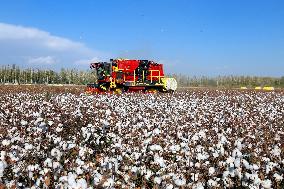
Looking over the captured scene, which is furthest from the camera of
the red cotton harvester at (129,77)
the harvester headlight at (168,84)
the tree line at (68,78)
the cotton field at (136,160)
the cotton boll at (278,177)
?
the tree line at (68,78)

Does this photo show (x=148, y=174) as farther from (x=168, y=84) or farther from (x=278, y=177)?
(x=168, y=84)

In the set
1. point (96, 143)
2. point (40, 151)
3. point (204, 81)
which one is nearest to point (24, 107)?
point (96, 143)

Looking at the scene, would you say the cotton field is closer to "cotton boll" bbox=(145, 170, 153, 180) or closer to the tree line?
"cotton boll" bbox=(145, 170, 153, 180)

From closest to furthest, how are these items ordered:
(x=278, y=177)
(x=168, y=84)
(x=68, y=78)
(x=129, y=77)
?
(x=278, y=177) < (x=129, y=77) < (x=168, y=84) < (x=68, y=78)

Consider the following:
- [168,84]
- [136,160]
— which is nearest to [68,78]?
[168,84]

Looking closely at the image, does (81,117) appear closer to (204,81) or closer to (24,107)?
(24,107)

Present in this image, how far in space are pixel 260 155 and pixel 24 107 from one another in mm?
11718

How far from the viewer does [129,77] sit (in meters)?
35.0

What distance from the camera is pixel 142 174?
21.9 ft

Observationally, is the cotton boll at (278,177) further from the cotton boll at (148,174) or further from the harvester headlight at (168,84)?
the harvester headlight at (168,84)

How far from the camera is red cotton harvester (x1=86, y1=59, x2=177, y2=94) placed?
33969 mm

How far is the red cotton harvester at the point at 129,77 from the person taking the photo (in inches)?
1337

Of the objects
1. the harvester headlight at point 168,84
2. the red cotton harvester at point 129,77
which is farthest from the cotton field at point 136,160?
the harvester headlight at point 168,84

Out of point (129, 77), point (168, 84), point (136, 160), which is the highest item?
point (129, 77)
